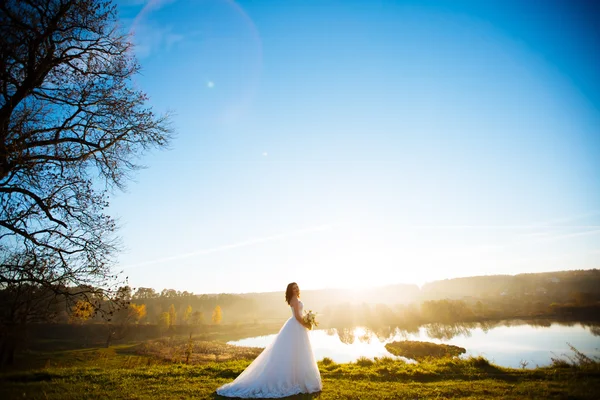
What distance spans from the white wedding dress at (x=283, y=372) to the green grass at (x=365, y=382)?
1.41 feet

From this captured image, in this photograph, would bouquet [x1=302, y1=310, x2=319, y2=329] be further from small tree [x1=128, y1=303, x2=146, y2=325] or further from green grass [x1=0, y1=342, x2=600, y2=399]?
small tree [x1=128, y1=303, x2=146, y2=325]

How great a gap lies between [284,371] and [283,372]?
0.03m

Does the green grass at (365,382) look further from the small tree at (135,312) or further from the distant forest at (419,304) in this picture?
the small tree at (135,312)

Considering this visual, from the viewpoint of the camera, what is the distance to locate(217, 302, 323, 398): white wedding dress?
6500 mm

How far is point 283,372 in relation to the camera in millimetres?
6762

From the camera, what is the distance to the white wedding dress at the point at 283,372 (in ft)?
21.3

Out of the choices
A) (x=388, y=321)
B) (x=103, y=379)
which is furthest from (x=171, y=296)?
(x=103, y=379)

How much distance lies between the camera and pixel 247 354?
32406mm

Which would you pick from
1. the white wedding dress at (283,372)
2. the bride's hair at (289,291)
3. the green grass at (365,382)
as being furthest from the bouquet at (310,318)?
the green grass at (365,382)

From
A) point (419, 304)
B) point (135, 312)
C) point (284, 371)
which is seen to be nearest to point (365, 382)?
point (284, 371)

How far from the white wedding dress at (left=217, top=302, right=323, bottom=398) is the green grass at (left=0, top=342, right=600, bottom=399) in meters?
0.43

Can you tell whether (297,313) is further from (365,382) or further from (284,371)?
(365,382)

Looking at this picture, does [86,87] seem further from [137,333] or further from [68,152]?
[137,333]

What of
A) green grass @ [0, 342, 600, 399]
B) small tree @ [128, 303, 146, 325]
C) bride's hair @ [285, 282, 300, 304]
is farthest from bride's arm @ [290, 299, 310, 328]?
small tree @ [128, 303, 146, 325]
